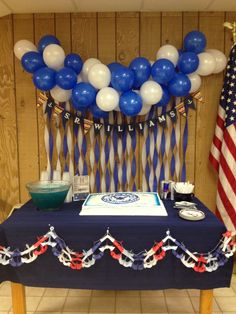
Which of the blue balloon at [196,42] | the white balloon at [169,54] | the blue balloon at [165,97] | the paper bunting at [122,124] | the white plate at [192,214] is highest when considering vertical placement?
the blue balloon at [196,42]

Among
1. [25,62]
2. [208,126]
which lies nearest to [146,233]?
[208,126]

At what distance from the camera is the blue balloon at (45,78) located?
2326mm

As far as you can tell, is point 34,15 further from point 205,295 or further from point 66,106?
point 205,295

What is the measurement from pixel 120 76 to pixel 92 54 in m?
0.65

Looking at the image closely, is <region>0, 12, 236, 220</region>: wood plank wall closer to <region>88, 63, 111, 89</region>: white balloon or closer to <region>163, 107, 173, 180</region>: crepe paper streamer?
<region>163, 107, 173, 180</region>: crepe paper streamer

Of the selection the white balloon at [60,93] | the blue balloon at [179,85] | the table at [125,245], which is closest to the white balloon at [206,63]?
the blue balloon at [179,85]

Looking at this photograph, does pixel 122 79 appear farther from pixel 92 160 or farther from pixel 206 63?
pixel 92 160

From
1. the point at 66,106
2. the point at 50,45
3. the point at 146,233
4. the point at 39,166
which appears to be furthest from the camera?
the point at 39,166

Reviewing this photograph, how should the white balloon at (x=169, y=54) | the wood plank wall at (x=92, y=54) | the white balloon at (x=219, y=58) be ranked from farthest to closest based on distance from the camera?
the wood plank wall at (x=92, y=54) < the white balloon at (x=219, y=58) < the white balloon at (x=169, y=54)

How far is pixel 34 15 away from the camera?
2.73m

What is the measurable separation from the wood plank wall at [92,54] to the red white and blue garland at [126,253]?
110 centimetres

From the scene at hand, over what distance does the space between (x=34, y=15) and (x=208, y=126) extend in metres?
1.80

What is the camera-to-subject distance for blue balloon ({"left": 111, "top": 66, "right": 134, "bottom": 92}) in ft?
7.34

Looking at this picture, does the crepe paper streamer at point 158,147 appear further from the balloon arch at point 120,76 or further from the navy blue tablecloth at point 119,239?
the navy blue tablecloth at point 119,239
